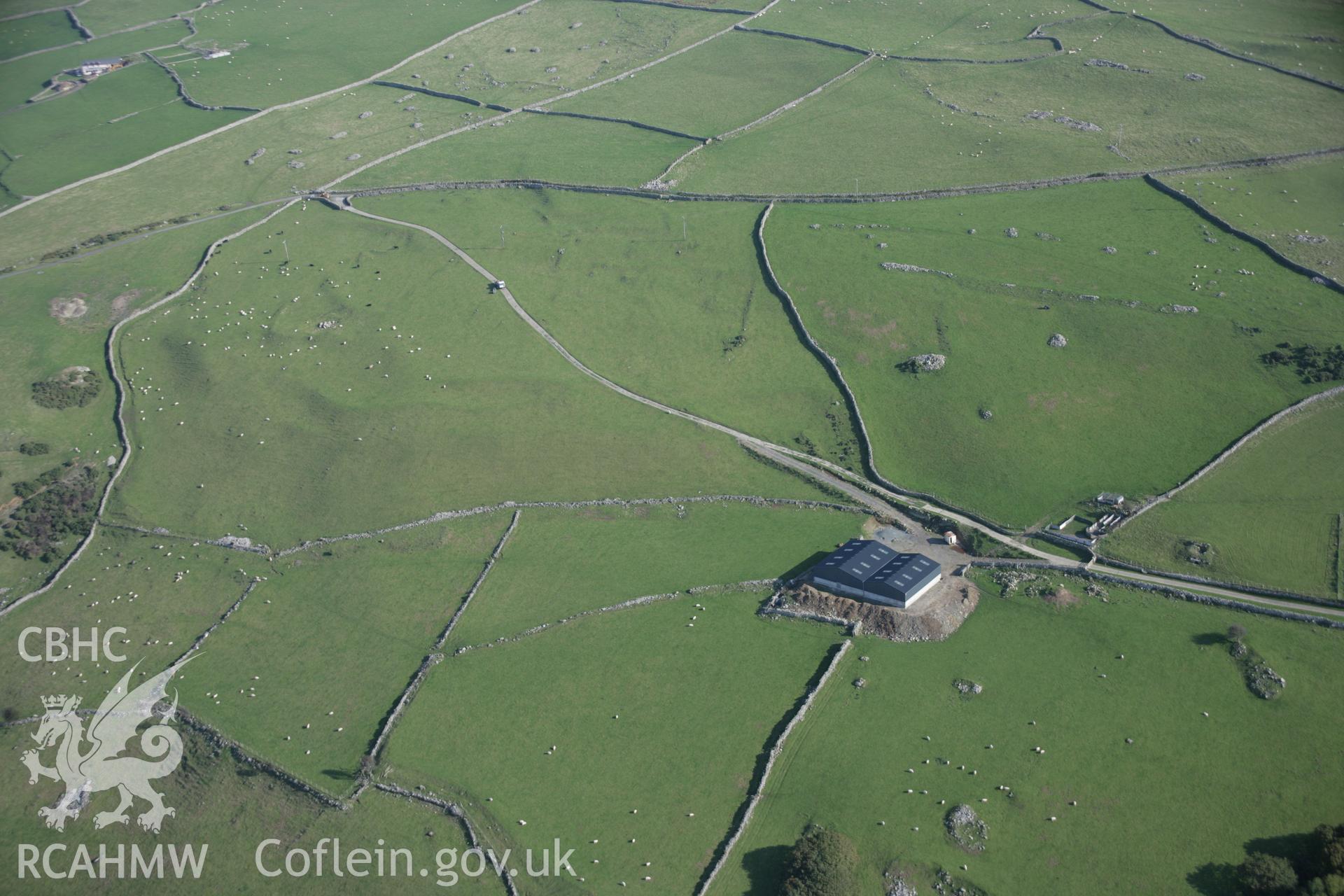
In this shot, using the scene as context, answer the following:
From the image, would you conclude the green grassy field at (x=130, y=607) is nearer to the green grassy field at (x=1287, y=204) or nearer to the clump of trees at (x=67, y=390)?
the clump of trees at (x=67, y=390)

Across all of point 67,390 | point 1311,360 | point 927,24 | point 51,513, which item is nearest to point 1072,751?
point 1311,360

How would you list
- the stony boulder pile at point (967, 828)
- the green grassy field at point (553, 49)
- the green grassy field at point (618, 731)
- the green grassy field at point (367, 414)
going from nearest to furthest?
the stony boulder pile at point (967, 828), the green grassy field at point (618, 731), the green grassy field at point (367, 414), the green grassy field at point (553, 49)

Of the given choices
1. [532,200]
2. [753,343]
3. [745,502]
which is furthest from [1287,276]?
[532,200]

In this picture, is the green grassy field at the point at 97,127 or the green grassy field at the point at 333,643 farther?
the green grassy field at the point at 97,127

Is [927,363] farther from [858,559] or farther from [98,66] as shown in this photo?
[98,66]

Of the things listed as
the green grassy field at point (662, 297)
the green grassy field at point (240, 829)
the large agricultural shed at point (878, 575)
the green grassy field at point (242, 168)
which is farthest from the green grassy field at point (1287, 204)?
the green grassy field at point (242, 168)

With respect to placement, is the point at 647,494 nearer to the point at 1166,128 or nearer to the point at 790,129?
the point at 790,129
